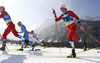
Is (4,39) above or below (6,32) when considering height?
below

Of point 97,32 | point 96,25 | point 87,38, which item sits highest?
point 96,25

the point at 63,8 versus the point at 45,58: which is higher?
the point at 63,8

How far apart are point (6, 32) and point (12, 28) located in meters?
0.42

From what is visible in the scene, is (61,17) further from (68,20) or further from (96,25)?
(96,25)

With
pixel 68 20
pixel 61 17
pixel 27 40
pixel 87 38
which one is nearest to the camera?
pixel 68 20

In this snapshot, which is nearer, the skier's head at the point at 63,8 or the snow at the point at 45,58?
the snow at the point at 45,58

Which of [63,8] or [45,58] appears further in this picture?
[63,8]

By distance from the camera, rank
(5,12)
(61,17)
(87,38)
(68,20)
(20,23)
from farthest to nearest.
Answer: (87,38), (20,23), (5,12), (61,17), (68,20)

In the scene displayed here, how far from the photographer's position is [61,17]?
130 inches

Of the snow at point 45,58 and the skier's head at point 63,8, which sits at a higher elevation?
the skier's head at point 63,8

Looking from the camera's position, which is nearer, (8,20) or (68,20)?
(68,20)

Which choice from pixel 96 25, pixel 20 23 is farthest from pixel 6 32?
pixel 96 25

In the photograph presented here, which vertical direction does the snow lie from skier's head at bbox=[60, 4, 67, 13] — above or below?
below

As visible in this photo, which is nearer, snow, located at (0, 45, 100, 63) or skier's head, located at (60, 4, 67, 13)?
snow, located at (0, 45, 100, 63)
